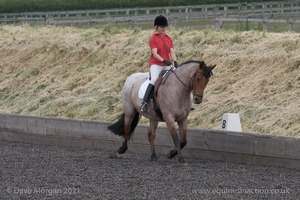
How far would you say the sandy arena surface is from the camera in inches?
495

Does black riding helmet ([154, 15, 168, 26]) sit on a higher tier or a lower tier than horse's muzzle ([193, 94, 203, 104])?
higher

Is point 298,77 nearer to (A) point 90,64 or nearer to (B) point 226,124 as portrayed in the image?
(B) point 226,124

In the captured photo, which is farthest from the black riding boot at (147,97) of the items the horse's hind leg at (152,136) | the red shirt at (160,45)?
the red shirt at (160,45)

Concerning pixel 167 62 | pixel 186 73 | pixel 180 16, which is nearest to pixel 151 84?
pixel 167 62

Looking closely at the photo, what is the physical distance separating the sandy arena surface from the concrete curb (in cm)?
27

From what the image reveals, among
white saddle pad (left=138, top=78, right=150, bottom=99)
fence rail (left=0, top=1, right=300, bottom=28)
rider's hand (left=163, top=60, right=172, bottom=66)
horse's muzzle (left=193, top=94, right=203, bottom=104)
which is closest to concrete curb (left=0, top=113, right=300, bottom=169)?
horse's muzzle (left=193, top=94, right=203, bottom=104)

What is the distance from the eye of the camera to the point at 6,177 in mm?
14570

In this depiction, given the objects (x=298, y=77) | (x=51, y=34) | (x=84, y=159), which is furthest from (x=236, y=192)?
(x=51, y=34)

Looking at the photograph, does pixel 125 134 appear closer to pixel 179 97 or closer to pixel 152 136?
pixel 152 136

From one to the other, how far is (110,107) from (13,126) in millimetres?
2360

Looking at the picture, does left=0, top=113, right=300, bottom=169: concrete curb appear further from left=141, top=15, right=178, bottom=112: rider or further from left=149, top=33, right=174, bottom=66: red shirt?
left=149, top=33, right=174, bottom=66: red shirt

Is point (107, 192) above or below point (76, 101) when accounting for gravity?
above

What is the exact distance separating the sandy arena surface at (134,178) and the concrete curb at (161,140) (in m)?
0.27

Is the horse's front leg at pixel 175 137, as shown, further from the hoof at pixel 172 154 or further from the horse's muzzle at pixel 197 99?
the horse's muzzle at pixel 197 99
